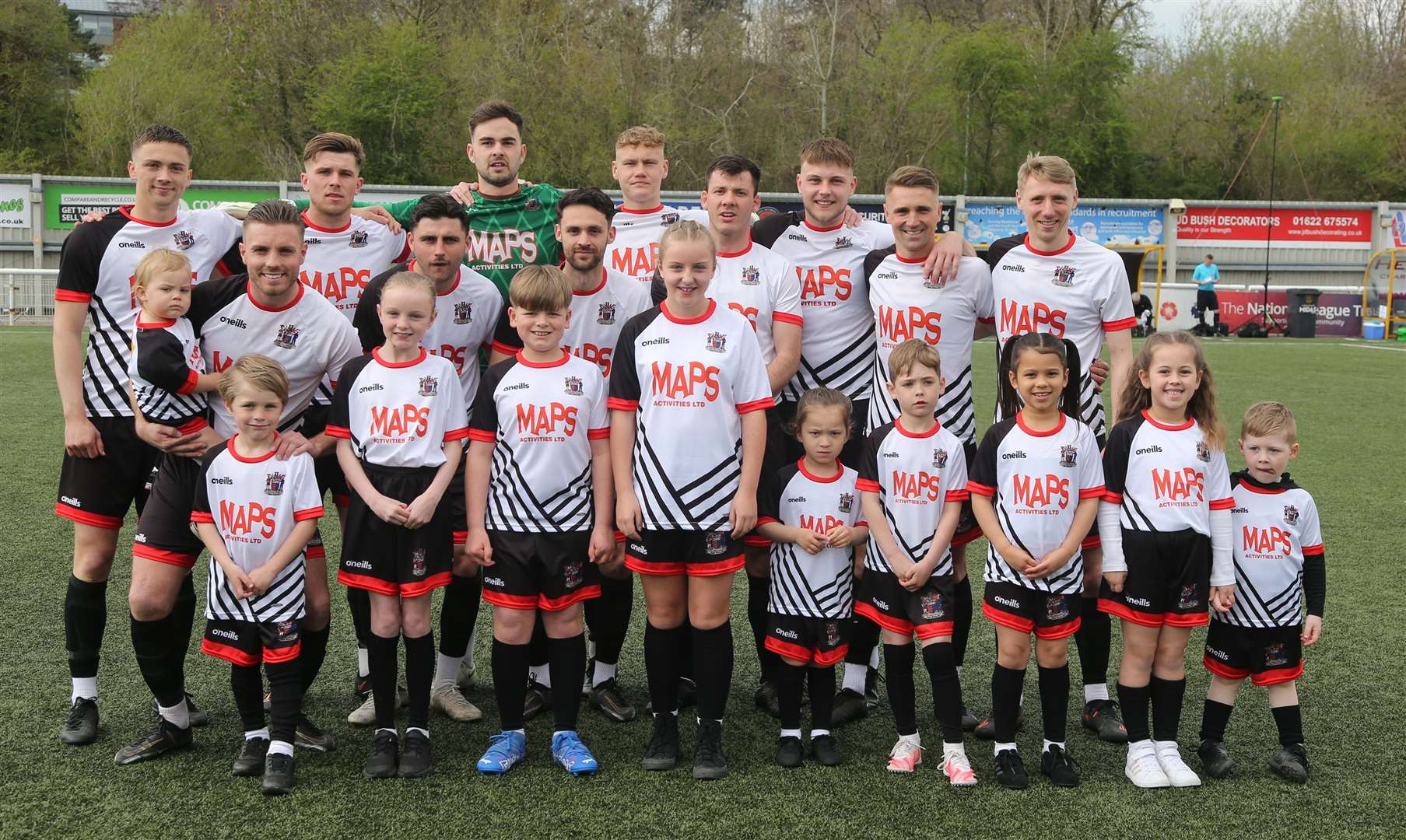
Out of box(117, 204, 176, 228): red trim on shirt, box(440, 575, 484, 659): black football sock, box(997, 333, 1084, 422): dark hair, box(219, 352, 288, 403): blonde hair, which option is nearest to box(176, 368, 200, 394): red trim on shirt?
box(219, 352, 288, 403): blonde hair

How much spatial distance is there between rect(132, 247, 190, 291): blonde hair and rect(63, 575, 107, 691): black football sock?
1111 mm

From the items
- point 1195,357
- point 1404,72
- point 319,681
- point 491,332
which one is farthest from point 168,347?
point 1404,72

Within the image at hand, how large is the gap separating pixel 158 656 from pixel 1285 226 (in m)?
31.8

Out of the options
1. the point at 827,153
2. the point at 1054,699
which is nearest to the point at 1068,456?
the point at 1054,699

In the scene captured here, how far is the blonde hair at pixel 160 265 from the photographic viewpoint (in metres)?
3.66

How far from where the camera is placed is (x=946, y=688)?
3.69 meters

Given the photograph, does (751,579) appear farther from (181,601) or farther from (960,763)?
(181,601)

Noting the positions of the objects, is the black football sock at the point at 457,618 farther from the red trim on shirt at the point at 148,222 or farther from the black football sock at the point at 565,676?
the red trim on shirt at the point at 148,222

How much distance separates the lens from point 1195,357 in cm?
367

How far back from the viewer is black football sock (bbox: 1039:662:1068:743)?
3.66m

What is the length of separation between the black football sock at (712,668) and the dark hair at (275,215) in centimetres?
194

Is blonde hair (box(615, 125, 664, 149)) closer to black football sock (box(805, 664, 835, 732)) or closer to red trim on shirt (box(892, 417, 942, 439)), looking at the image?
red trim on shirt (box(892, 417, 942, 439))

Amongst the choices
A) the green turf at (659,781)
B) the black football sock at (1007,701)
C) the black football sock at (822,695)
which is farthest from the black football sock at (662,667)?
the black football sock at (1007,701)

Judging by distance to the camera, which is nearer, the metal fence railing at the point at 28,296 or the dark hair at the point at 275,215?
the dark hair at the point at 275,215
